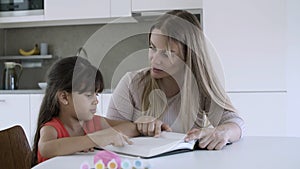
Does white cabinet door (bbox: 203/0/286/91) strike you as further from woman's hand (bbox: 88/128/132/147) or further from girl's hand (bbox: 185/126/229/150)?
woman's hand (bbox: 88/128/132/147)

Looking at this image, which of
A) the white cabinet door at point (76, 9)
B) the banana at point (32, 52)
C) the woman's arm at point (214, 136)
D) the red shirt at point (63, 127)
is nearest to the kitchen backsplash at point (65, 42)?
the banana at point (32, 52)

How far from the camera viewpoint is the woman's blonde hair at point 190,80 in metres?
1.36

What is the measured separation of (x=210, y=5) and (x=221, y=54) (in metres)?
0.31

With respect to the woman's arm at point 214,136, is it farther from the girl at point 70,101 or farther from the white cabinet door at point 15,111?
the white cabinet door at point 15,111

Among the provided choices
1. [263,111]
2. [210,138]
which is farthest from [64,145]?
[263,111]

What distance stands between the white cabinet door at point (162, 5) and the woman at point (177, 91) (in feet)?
4.96

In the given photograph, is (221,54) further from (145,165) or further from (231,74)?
(145,165)

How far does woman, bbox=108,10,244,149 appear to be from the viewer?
1.32 m

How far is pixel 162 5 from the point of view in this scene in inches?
119

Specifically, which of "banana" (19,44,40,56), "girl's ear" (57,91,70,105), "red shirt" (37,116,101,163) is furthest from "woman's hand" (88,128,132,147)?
"banana" (19,44,40,56)

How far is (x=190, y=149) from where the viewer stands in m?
1.11

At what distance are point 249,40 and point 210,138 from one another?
5.29ft

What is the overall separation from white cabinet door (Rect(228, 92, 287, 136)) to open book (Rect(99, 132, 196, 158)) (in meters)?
1.58

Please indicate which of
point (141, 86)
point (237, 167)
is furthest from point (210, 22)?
point (237, 167)
